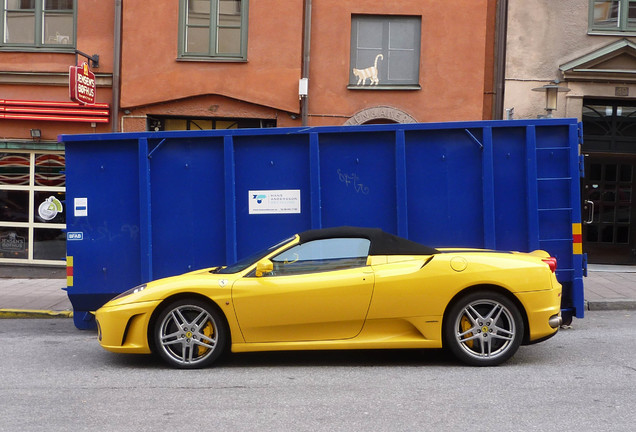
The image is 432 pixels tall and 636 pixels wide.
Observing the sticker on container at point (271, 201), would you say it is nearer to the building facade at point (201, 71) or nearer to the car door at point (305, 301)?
the car door at point (305, 301)

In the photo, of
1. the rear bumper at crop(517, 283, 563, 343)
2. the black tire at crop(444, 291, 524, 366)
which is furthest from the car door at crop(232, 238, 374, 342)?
the rear bumper at crop(517, 283, 563, 343)

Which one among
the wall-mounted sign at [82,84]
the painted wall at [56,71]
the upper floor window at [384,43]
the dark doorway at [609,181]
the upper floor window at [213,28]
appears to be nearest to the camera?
the wall-mounted sign at [82,84]

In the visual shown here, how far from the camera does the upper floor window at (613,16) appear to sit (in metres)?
15.6

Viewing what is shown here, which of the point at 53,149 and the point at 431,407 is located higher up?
the point at 53,149

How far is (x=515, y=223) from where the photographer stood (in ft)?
28.3

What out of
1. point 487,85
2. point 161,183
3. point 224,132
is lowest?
point 161,183

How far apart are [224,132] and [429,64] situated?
26.0 feet

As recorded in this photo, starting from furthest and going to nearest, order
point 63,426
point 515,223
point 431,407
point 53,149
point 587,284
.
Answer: point 53,149 → point 587,284 → point 515,223 → point 431,407 → point 63,426

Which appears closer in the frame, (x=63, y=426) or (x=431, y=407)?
(x=63, y=426)

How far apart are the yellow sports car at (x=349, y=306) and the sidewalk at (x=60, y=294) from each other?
4499 millimetres

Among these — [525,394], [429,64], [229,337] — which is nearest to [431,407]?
[525,394]

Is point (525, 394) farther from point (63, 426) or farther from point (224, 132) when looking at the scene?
point (224, 132)

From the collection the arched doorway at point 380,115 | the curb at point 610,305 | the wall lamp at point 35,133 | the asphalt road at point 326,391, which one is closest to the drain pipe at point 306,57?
the arched doorway at point 380,115

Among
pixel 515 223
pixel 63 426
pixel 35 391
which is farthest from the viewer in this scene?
pixel 515 223
